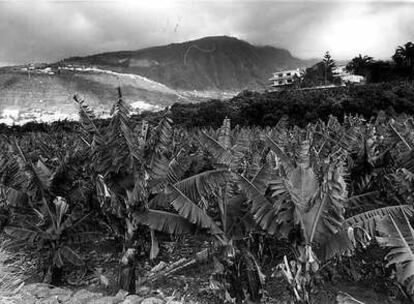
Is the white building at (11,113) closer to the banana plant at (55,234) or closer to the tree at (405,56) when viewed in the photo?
the tree at (405,56)

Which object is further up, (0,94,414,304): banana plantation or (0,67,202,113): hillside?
(0,94,414,304): banana plantation

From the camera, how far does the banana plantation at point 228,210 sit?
6004mm

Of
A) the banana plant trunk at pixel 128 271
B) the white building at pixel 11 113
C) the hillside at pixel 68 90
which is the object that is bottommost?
the white building at pixel 11 113

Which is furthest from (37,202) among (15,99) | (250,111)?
(15,99)

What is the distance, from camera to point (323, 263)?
659 centimetres

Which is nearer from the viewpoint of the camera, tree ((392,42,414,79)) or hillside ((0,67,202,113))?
tree ((392,42,414,79))

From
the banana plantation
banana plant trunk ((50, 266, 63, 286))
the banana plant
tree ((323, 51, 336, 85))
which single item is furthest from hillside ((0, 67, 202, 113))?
banana plant trunk ((50, 266, 63, 286))

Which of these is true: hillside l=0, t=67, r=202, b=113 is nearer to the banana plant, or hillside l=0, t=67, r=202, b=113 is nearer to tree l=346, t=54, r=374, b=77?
tree l=346, t=54, r=374, b=77

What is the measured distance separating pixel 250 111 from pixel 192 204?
3804 cm

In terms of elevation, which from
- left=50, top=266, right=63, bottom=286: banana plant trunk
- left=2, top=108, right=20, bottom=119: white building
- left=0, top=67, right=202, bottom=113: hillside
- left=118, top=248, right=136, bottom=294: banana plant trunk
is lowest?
left=2, top=108, right=20, bottom=119: white building

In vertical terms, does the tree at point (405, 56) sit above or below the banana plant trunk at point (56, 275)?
above

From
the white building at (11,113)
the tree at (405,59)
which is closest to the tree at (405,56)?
the tree at (405,59)

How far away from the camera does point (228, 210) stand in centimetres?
695

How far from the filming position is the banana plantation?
6.00m
